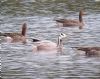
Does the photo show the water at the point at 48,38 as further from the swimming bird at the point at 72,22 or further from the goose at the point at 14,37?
the goose at the point at 14,37

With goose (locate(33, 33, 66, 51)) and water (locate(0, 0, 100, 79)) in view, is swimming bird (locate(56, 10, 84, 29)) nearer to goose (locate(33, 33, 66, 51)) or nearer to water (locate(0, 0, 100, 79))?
water (locate(0, 0, 100, 79))

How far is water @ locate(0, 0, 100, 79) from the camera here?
2142cm

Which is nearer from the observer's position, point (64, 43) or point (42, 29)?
point (64, 43)

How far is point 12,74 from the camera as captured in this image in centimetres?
2092

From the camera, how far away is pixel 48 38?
3017 cm

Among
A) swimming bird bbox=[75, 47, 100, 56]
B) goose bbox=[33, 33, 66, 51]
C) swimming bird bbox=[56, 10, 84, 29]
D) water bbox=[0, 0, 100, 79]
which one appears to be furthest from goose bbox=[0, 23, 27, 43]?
swimming bird bbox=[56, 10, 84, 29]

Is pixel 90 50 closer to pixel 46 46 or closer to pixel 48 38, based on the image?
pixel 46 46

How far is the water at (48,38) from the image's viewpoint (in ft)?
70.3

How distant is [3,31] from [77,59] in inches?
364

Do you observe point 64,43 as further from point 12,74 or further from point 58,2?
point 58,2

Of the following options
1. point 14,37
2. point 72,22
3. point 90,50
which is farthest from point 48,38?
point 72,22

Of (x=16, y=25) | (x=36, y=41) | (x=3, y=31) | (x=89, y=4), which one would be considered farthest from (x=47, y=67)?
(x=89, y=4)

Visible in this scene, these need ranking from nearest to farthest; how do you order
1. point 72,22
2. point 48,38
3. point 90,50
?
1. point 90,50
2. point 48,38
3. point 72,22

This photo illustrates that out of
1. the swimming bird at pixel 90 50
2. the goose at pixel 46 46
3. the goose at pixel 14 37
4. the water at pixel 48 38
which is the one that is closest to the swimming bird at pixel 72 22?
the water at pixel 48 38
